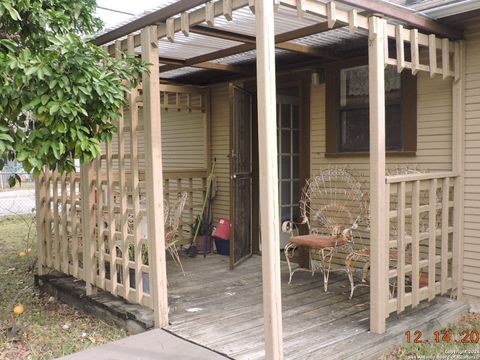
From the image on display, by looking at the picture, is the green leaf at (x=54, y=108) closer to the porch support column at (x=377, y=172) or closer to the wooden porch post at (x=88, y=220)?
the wooden porch post at (x=88, y=220)

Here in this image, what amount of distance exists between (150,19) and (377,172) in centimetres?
200

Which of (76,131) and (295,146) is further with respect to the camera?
(295,146)

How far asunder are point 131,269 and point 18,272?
260cm

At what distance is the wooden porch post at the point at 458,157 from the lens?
3.88 m

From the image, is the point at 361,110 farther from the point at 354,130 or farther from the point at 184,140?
the point at 184,140

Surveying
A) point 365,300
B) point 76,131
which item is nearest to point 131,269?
point 76,131

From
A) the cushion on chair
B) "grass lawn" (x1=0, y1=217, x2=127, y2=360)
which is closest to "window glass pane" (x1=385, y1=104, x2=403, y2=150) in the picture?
the cushion on chair

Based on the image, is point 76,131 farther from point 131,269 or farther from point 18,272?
point 18,272

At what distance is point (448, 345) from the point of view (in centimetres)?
335

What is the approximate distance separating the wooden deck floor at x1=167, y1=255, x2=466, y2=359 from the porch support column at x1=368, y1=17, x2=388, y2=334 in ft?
0.75

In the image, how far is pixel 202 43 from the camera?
4.31 metres

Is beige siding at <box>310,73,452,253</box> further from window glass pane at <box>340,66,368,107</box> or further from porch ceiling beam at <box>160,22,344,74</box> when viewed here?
porch ceiling beam at <box>160,22,344,74</box>

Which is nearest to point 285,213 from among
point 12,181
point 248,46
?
point 248,46

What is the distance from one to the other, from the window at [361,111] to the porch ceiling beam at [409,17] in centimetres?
57
